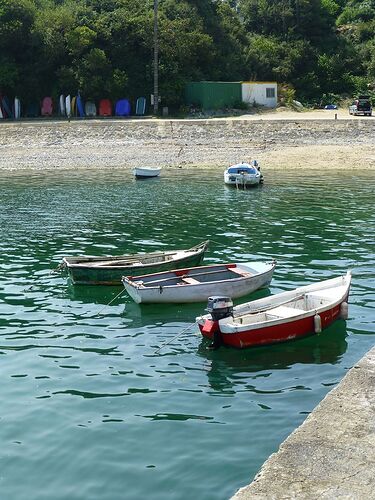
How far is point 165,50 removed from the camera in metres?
74.2

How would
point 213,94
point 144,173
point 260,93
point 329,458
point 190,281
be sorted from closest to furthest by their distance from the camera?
point 329,458
point 190,281
point 144,173
point 213,94
point 260,93

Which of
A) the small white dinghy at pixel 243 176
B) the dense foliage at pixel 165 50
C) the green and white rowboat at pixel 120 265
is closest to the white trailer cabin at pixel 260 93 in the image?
the dense foliage at pixel 165 50

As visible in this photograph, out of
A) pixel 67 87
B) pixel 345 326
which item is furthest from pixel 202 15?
pixel 345 326

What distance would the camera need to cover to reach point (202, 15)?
3182 inches

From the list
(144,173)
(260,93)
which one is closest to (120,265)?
(144,173)

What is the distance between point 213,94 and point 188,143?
13965mm

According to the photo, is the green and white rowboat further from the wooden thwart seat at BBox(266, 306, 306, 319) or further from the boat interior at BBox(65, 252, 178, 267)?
the wooden thwart seat at BBox(266, 306, 306, 319)

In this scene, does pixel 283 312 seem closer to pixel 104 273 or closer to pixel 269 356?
pixel 269 356

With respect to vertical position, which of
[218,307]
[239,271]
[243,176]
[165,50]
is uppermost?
[165,50]

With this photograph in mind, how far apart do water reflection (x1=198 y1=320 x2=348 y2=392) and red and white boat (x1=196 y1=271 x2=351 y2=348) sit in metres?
0.20

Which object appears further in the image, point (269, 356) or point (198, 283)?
point (198, 283)

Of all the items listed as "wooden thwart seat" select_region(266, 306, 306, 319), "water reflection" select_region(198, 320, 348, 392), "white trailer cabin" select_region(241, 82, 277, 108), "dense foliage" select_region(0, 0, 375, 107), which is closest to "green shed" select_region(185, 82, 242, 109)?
"white trailer cabin" select_region(241, 82, 277, 108)

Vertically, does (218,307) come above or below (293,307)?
above

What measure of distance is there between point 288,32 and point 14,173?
4523 cm
